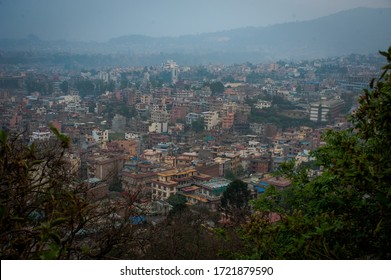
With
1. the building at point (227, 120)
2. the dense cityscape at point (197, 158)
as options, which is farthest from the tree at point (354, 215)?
the building at point (227, 120)

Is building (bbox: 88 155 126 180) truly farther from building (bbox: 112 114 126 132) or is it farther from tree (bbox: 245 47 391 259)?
tree (bbox: 245 47 391 259)

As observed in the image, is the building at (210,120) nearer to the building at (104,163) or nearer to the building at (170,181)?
the building at (104,163)

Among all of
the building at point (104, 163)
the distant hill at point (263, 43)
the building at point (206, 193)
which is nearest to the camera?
the building at point (206, 193)

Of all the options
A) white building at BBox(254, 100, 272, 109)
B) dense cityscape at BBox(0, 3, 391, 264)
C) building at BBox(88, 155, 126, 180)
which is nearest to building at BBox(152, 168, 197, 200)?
dense cityscape at BBox(0, 3, 391, 264)

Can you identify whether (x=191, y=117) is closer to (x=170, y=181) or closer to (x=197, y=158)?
(x=197, y=158)

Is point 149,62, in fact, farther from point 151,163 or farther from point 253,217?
point 253,217

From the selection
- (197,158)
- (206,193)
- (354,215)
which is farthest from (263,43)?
(354,215)

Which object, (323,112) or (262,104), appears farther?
(262,104)

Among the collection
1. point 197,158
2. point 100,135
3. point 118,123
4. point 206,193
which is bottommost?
point 118,123
